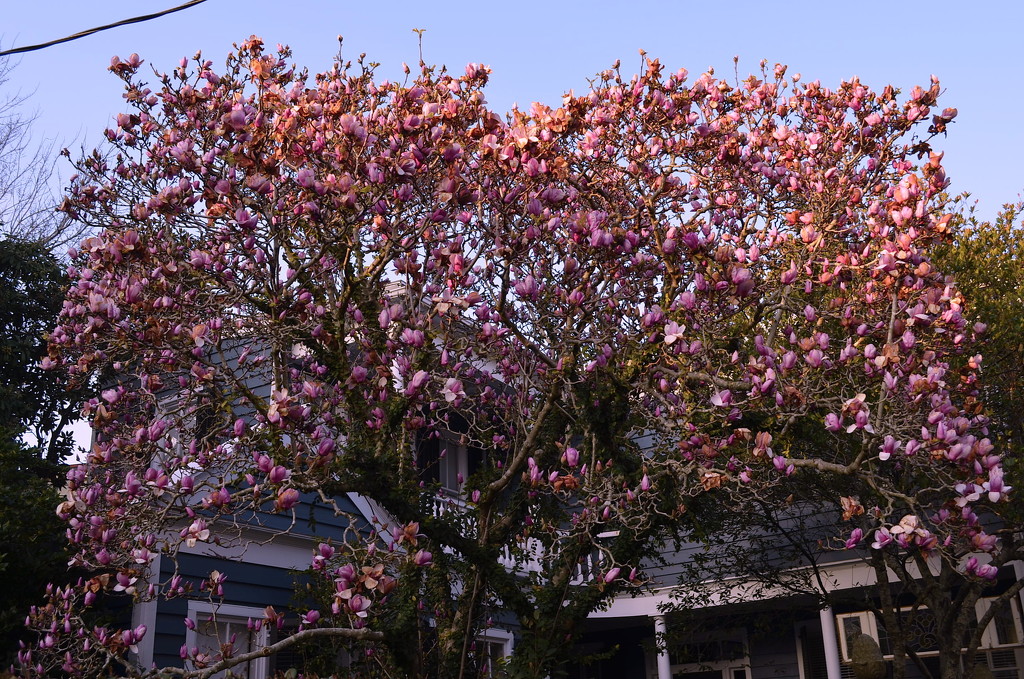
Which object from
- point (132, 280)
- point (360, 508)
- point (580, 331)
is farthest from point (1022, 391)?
point (132, 280)

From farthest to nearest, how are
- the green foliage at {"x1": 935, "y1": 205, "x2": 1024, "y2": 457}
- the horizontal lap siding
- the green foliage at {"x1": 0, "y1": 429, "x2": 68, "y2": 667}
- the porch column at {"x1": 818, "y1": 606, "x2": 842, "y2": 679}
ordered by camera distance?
the porch column at {"x1": 818, "y1": 606, "x2": 842, "y2": 679} < the green foliage at {"x1": 935, "y1": 205, "x2": 1024, "y2": 457} < the horizontal lap siding < the green foliage at {"x1": 0, "y1": 429, "x2": 68, "y2": 667}

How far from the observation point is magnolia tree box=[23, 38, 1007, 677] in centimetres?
601

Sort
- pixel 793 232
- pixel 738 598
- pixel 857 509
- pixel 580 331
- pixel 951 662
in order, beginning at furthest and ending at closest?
pixel 738 598
pixel 951 662
pixel 793 232
pixel 580 331
pixel 857 509

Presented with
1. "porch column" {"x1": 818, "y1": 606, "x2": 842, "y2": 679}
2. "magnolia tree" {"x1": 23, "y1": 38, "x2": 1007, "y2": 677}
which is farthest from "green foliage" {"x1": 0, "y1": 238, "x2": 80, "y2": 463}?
"porch column" {"x1": 818, "y1": 606, "x2": 842, "y2": 679}

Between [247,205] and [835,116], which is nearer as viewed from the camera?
[247,205]


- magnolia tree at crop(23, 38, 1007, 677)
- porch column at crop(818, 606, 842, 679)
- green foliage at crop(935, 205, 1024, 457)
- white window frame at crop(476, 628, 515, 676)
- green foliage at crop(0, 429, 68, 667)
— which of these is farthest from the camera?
porch column at crop(818, 606, 842, 679)

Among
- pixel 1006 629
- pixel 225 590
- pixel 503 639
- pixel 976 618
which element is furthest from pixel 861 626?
pixel 225 590

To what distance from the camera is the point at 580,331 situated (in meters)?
6.98

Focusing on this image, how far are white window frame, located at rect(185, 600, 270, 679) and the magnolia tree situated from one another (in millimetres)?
658

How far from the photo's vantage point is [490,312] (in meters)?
7.22

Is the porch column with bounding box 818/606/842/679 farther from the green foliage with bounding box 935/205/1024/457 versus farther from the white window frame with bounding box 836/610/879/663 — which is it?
the green foliage with bounding box 935/205/1024/457

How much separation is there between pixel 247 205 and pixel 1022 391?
9089 mm

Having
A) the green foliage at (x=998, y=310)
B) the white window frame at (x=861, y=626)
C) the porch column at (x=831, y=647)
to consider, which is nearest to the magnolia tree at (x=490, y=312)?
the green foliage at (x=998, y=310)

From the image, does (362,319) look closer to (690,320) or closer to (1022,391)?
(690,320)
